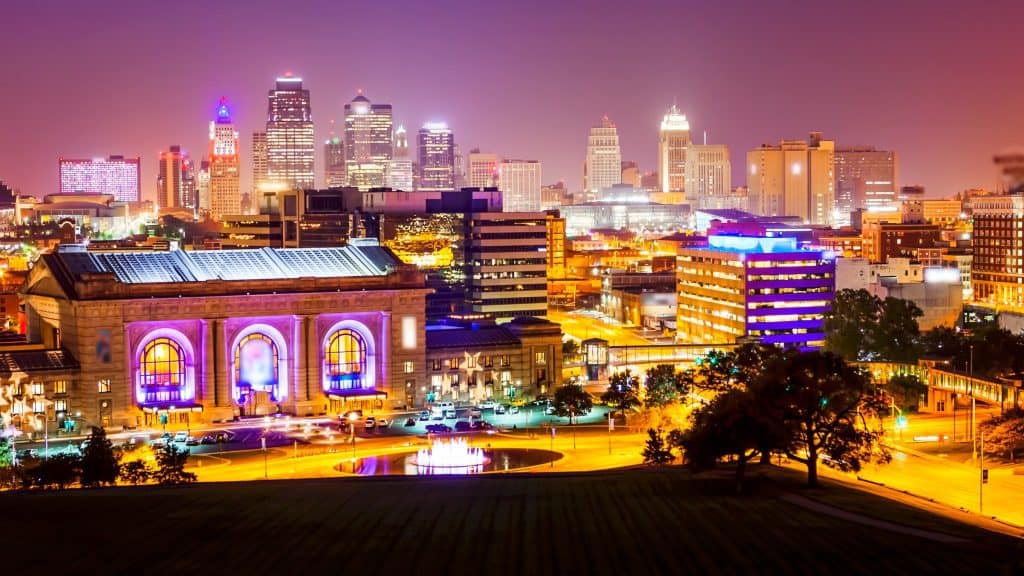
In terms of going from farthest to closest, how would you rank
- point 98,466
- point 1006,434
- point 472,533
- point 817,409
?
1. point 1006,434
2. point 98,466
3. point 817,409
4. point 472,533

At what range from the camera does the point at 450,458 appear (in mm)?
122438

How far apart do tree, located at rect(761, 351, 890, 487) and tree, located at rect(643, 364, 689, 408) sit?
160 feet

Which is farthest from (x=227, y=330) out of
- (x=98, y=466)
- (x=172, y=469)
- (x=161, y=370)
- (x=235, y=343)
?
Answer: (x=98, y=466)

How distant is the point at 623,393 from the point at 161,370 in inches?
1791

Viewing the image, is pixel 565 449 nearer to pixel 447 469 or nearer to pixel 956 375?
pixel 447 469

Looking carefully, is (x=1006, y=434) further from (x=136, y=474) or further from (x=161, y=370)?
(x=161, y=370)

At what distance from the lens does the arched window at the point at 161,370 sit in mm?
143500

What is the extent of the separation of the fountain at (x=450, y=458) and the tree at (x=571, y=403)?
1561 cm

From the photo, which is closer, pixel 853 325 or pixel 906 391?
pixel 906 391

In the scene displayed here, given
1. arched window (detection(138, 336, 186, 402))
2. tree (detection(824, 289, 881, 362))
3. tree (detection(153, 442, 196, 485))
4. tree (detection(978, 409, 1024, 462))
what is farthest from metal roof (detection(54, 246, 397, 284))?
tree (detection(978, 409, 1024, 462))

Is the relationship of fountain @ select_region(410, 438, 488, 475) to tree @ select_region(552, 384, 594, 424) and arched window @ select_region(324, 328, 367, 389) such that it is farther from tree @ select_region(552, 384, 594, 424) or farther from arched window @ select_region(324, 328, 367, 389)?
arched window @ select_region(324, 328, 367, 389)

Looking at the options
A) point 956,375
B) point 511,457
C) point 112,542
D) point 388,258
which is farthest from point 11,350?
point 956,375

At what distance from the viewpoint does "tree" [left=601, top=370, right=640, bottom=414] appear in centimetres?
14650

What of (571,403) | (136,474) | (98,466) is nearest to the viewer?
(98,466)
